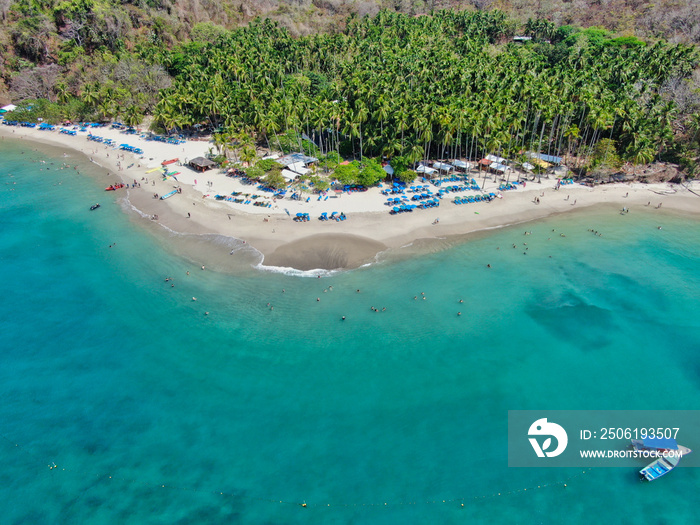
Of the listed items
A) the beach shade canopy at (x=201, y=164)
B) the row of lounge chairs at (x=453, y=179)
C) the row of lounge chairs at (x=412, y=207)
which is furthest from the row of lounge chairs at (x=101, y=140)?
the row of lounge chairs at (x=453, y=179)

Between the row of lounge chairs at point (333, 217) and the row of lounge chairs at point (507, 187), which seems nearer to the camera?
the row of lounge chairs at point (333, 217)

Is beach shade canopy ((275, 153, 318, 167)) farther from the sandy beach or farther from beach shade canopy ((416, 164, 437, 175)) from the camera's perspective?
beach shade canopy ((416, 164, 437, 175))

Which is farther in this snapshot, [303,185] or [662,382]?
[303,185]

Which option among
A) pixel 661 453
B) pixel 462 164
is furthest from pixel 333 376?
pixel 462 164

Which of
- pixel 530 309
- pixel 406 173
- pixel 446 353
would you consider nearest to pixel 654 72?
pixel 406 173

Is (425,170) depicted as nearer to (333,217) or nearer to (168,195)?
(333,217)

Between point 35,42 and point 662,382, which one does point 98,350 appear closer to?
point 662,382

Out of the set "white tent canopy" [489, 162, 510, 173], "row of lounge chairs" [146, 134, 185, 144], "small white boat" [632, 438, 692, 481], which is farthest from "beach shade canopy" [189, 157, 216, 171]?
"small white boat" [632, 438, 692, 481]

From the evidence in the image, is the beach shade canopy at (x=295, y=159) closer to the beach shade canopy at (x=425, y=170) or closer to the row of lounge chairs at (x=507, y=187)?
the beach shade canopy at (x=425, y=170)
